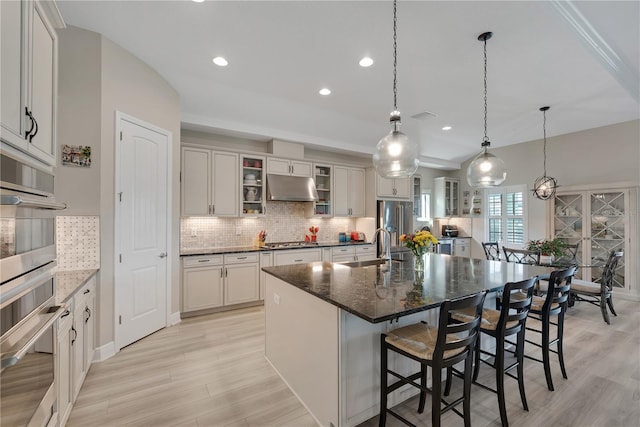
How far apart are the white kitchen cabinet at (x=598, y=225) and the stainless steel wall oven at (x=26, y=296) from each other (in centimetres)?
661

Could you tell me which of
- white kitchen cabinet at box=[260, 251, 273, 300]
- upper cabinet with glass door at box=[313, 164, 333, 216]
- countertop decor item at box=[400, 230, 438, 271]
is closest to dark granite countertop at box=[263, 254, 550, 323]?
countertop decor item at box=[400, 230, 438, 271]

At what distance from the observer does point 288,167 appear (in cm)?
503

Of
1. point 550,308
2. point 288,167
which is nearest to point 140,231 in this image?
point 288,167

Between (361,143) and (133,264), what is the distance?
441cm

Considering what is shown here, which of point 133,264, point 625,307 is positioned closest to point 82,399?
point 133,264

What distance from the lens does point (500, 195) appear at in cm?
670

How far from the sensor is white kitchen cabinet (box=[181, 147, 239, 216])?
4141 millimetres

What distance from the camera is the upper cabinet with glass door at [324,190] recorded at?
5.48 meters

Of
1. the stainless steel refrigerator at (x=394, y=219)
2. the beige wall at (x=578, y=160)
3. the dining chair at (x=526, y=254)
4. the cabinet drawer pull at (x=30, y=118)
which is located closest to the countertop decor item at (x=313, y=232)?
the stainless steel refrigerator at (x=394, y=219)

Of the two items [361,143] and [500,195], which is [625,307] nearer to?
[500,195]

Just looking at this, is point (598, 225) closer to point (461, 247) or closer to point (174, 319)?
point (461, 247)

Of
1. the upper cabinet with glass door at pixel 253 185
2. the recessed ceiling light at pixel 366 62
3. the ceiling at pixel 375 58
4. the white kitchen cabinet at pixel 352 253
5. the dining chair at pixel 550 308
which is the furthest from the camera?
the white kitchen cabinet at pixel 352 253

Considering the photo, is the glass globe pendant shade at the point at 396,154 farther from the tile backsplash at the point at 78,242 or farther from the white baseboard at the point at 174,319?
the white baseboard at the point at 174,319

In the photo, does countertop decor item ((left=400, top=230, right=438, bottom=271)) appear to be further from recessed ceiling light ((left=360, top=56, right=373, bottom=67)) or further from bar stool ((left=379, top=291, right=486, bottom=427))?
recessed ceiling light ((left=360, top=56, right=373, bottom=67))
